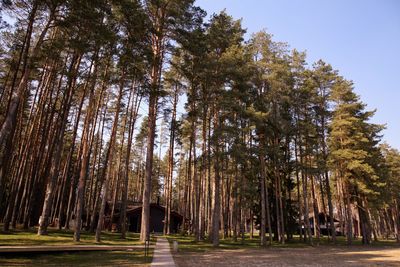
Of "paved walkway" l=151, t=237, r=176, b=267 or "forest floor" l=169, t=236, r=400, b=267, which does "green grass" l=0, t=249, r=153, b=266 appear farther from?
"forest floor" l=169, t=236, r=400, b=267

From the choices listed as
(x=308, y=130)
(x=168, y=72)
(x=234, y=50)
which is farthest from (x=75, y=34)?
(x=308, y=130)

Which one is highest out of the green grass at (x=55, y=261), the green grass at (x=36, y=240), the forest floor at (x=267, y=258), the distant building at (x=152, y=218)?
the distant building at (x=152, y=218)

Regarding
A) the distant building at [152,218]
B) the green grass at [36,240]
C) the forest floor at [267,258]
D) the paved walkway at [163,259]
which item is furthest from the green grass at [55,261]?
the distant building at [152,218]

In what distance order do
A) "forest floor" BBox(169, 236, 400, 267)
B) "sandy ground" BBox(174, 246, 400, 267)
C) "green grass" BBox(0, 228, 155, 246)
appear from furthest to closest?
1. "green grass" BBox(0, 228, 155, 246)
2. "forest floor" BBox(169, 236, 400, 267)
3. "sandy ground" BBox(174, 246, 400, 267)

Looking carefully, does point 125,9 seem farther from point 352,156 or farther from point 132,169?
point 132,169

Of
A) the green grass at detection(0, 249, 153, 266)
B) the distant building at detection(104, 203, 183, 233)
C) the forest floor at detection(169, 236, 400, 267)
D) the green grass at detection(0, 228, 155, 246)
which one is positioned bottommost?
the forest floor at detection(169, 236, 400, 267)

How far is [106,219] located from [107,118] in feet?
62.5

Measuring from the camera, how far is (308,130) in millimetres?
28969

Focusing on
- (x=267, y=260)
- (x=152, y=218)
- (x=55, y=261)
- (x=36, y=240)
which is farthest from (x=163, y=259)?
(x=152, y=218)

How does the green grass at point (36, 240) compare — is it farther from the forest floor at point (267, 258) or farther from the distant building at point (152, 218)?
the distant building at point (152, 218)

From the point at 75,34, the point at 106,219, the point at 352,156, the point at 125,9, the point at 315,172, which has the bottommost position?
the point at 106,219

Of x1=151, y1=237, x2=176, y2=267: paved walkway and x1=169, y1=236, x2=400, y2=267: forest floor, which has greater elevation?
x1=151, y1=237, x2=176, y2=267: paved walkway

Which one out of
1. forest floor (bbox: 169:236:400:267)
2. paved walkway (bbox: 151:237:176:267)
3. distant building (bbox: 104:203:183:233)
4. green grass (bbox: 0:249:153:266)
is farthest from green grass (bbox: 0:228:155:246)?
distant building (bbox: 104:203:183:233)

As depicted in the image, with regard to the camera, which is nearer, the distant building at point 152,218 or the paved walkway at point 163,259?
the paved walkway at point 163,259
